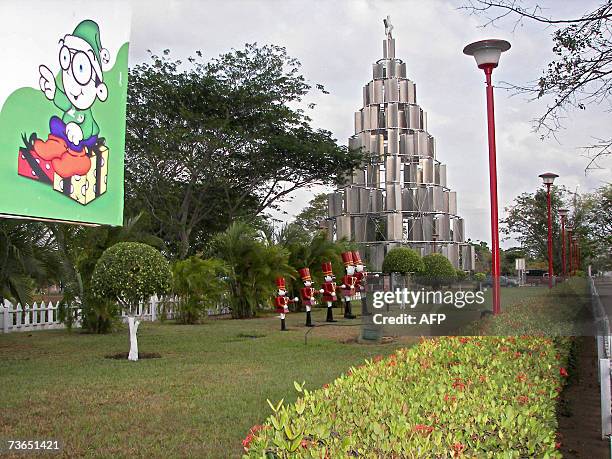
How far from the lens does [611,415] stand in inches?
188

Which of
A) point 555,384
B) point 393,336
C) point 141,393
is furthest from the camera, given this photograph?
point 393,336

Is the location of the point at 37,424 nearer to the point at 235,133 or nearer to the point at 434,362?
the point at 434,362

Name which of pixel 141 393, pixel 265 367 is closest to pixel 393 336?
pixel 265 367

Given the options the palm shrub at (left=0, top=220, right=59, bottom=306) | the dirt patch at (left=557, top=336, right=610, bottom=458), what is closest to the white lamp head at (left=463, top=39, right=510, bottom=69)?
the dirt patch at (left=557, top=336, right=610, bottom=458)

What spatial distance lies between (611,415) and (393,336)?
27.4 feet

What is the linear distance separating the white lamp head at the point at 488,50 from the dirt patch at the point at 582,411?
368cm

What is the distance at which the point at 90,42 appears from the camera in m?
3.13

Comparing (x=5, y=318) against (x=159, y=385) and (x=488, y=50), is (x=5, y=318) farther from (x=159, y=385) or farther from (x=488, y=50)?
(x=488, y=50)

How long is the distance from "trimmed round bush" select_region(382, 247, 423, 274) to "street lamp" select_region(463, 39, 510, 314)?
2296 centimetres

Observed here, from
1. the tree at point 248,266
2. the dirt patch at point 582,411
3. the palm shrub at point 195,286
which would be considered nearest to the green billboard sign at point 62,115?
the dirt patch at point 582,411

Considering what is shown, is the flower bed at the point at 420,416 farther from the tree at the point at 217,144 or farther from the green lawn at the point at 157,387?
the tree at the point at 217,144

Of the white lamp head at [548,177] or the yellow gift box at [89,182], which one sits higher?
the white lamp head at [548,177]

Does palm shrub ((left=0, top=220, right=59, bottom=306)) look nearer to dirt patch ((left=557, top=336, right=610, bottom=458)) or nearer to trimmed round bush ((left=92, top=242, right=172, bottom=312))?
trimmed round bush ((left=92, top=242, right=172, bottom=312))

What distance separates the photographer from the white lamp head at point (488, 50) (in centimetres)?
739
